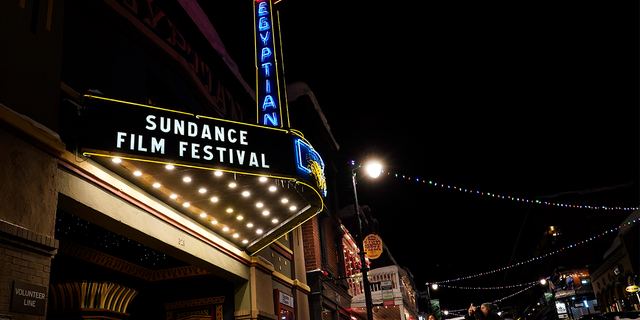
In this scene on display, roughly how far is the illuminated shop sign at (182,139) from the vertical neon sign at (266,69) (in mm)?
1844

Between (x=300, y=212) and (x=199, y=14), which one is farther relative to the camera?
(x=199, y=14)

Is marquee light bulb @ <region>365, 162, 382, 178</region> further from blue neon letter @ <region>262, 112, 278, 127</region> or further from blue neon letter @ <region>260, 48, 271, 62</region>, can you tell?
blue neon letter @ <region>260, 48, 271, 62</region>

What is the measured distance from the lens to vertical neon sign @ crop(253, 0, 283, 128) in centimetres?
1303

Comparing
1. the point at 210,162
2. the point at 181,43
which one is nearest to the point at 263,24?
the point at 181,43

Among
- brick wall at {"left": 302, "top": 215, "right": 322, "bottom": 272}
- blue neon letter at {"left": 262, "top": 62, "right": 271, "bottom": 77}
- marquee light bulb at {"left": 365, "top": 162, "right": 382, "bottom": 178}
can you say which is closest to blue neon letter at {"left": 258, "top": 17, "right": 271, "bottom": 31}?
blue neon letter at {"left": 262, "top": 62, "right": 271, "bottom": 77}

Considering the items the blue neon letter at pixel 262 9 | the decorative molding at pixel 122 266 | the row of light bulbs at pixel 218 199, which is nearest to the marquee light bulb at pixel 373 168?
the row of light bulbs at pixel 218 199

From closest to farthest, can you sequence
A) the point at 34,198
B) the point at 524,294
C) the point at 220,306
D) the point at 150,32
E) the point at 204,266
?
the point at 34,198
the point at 150,32
the point at 204,266
the point at 220,306
the point at 524,294

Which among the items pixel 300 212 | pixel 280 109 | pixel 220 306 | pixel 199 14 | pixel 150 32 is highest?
pixel 199 14

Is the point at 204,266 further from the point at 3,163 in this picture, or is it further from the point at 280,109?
the point at 3,163

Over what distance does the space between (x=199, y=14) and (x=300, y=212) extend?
22.6 ft

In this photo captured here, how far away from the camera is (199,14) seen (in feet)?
48.2

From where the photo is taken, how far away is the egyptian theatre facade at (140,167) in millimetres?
6996

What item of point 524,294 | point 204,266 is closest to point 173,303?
point 204,266

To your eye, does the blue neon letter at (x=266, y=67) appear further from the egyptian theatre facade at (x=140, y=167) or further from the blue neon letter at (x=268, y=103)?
the blue neon letter at (x=268, y=103)
